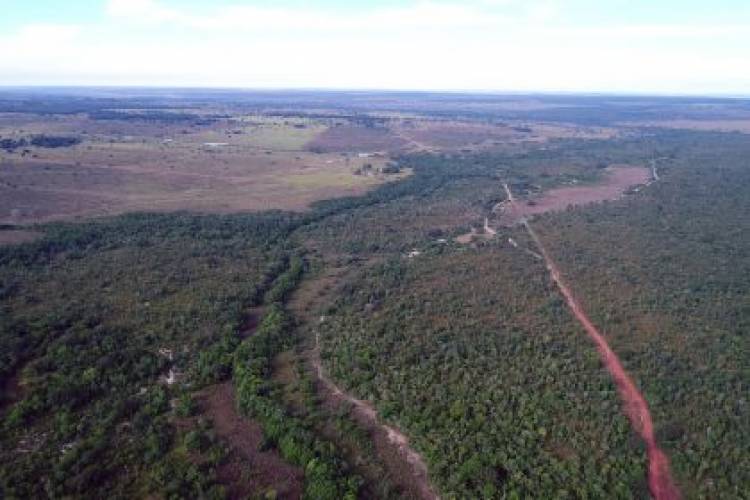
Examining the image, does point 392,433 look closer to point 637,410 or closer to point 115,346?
point 637,410

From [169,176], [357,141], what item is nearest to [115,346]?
[169,176]

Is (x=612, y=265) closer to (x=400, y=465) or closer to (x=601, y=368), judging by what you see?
(x=601, y=368)

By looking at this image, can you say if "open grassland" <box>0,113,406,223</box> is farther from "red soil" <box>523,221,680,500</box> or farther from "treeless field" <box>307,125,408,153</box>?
"red soil" <box>523,221,680,500</box>

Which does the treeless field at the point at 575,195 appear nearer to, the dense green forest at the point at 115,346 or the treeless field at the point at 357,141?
the dense green forest at the point at 115,346

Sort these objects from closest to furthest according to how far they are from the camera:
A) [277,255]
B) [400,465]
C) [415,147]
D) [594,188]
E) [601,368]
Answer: [400,465]
[601,368]
[277,255]
[594,188]
[415,147]

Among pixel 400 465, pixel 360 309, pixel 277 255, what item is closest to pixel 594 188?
pixel 277 255

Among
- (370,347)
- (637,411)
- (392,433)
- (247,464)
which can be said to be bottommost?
(247,464)

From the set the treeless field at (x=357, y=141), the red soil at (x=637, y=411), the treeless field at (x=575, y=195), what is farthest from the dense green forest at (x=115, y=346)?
the treeless field at (x=357, y=141)
